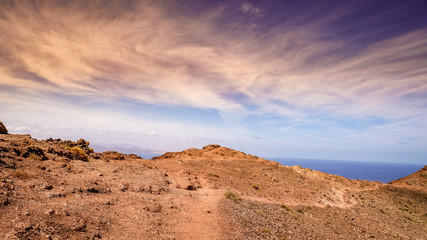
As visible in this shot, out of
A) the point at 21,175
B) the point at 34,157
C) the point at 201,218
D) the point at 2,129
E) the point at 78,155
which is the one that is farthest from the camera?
the point at 2,129

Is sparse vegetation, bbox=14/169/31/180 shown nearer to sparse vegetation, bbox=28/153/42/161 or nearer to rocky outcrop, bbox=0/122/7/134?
sparse vegetation, bbox=28/153/42/161

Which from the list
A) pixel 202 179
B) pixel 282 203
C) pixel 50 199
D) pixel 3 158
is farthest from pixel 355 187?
pixel 3 158

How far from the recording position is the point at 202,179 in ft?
82.6

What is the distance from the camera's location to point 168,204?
15.0m

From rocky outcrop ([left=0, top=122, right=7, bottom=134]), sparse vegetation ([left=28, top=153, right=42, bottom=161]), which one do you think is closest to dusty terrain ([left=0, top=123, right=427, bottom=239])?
sparse vegetation ([left=28, top=153, right=42, bottom=161])

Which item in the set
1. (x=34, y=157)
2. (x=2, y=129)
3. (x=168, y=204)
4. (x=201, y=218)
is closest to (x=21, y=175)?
(x=34, y=157)

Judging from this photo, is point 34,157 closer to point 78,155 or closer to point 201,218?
point 78,155

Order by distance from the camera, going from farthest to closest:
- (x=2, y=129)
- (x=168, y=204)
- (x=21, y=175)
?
(x=2, y=129), (x=168, y=204), (x=21, y=175)

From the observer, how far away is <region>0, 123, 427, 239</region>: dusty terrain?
9547mm

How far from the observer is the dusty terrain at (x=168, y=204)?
376 inches

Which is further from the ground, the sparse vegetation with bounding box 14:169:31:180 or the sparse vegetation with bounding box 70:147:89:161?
the sparse vegetation with bounding box 70:147:89:161

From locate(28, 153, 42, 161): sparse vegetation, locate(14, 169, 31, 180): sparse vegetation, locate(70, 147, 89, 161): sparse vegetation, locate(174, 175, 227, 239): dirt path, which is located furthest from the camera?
locate(70, 147, 89, 161): sparse vegetation

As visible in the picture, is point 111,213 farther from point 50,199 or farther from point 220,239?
point 220,239

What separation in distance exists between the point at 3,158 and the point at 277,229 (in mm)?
22019
